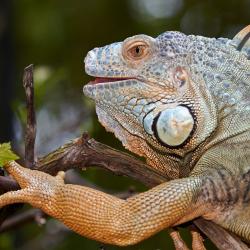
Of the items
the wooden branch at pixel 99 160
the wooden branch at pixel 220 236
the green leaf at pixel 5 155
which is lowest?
the wooden branch at pixel 220 236

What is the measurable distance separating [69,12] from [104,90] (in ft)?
28.5

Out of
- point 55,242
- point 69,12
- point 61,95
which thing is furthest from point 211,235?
point 69,12

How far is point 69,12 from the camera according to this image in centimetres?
1608

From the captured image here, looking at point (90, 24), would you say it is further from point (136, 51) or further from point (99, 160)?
point (99, 160)

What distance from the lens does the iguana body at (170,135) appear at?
22.6ft

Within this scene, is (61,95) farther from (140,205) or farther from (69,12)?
(140,205)

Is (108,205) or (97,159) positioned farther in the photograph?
(108,205)

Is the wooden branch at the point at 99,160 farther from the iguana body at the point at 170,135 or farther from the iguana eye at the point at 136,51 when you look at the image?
the iguana eye at the point at 136,51

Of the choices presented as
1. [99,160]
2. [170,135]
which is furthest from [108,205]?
[170,135]

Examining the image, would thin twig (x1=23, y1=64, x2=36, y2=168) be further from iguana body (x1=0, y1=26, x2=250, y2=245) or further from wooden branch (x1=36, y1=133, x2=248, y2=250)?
iguana body (x1=0, y1=26, x2=250, y2=245)

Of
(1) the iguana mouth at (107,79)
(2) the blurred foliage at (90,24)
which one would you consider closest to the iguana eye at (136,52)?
(1) the iguana mouth at (107,79)

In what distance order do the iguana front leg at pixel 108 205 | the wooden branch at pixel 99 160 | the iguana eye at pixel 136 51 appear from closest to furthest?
the wooden branch at pixel 99 160
the iguana front leg at pixel 108 205
the iguana eye at pixel 136 51

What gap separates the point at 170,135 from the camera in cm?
730

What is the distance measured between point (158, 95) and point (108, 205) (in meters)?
1.05
